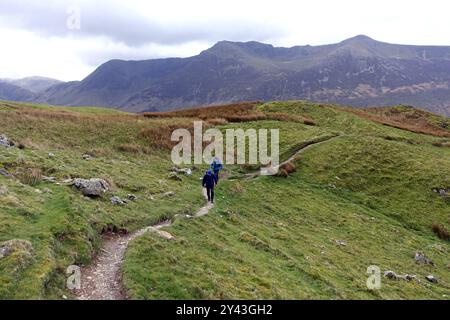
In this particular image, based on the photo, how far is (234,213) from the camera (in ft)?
97.0

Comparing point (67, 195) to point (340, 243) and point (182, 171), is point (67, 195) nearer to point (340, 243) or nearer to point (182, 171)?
point (182, 171)

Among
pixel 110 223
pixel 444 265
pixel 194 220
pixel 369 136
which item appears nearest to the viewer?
pixel 110 223

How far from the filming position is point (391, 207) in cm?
3853

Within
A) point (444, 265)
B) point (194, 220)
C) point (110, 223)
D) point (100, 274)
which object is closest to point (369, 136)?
point (444, 265)

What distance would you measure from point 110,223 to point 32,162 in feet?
37.3

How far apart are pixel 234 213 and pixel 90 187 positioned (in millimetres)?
10230

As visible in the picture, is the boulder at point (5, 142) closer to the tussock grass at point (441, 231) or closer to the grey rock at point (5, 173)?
the grey rock at point (5, 173)

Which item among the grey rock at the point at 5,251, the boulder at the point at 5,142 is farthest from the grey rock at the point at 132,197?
the boulder at the point at 5,142

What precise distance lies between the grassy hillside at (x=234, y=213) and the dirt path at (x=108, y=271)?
1.72 feet

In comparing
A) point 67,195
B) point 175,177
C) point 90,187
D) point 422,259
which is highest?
point 67,195

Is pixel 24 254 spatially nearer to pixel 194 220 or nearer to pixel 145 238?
pixel 145 238

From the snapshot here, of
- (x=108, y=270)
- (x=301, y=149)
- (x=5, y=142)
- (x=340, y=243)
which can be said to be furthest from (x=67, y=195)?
(x=301, y=149)

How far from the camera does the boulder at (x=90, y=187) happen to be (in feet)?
85.4

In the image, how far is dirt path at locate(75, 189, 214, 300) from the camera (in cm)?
1568
